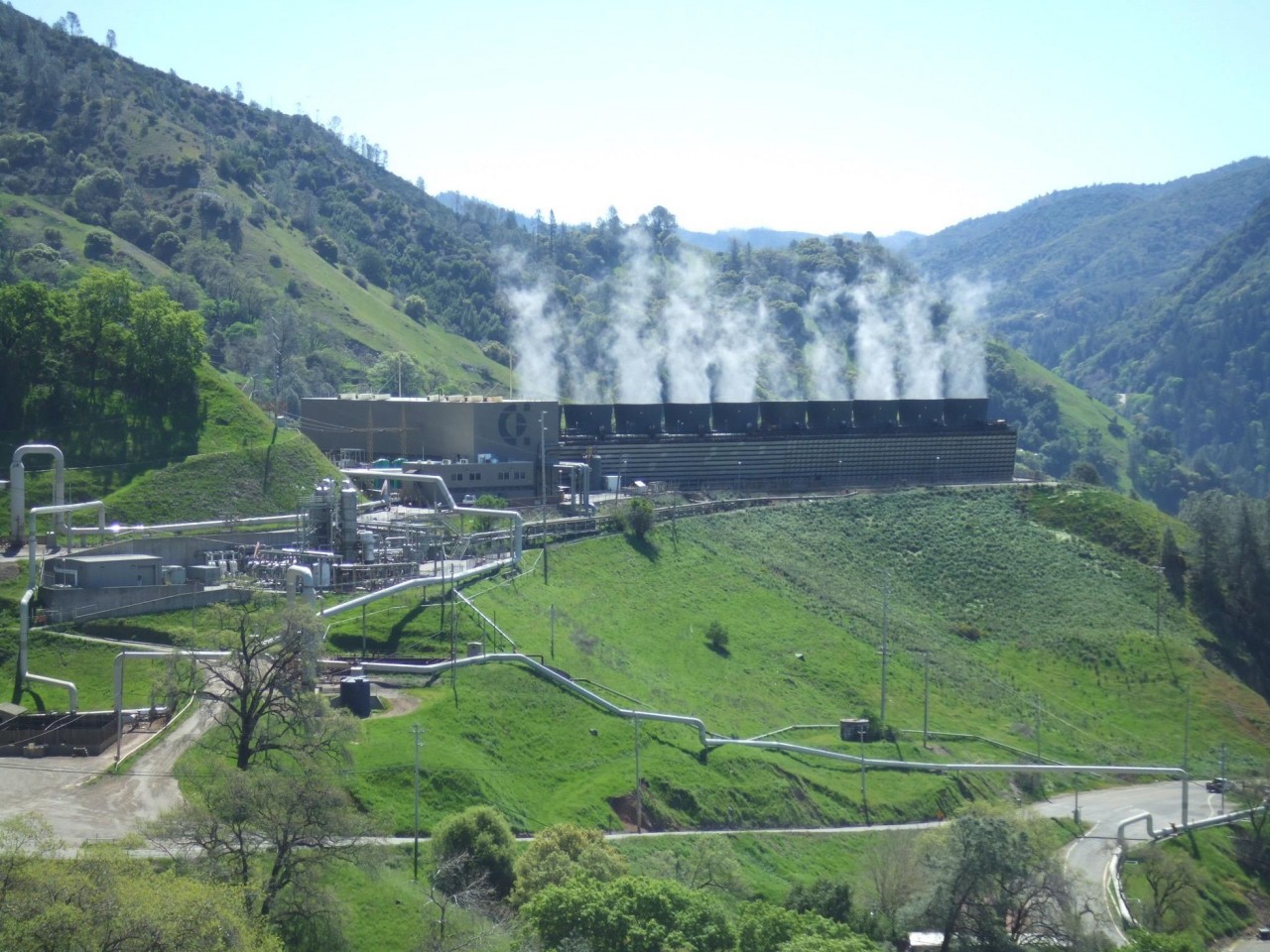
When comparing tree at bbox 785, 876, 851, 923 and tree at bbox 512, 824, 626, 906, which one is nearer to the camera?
tree at bbox 512, 824, 626, 906

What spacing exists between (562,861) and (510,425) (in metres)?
43.2

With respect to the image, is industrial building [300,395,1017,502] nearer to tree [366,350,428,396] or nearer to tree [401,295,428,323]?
tree [366,350,428,396]

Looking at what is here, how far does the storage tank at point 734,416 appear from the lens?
3322 inches

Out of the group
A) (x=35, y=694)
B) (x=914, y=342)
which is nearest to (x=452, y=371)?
(x=914, y=342)

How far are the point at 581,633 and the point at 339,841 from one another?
20806 mm

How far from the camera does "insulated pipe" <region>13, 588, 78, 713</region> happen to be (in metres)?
37.7

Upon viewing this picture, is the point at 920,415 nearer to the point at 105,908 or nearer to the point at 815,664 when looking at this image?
the point at 815,664

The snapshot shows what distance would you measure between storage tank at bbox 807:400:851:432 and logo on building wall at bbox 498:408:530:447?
22.4 meters

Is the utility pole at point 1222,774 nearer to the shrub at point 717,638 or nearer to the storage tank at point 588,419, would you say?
the shrub at point 717,638

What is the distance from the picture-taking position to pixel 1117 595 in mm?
73938

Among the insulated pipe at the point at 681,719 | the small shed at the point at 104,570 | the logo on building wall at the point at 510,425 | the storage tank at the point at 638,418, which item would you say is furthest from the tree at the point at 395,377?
the insulated pipe at the point at 681,719

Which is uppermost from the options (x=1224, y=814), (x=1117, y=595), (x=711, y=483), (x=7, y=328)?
(x=7, y=328)

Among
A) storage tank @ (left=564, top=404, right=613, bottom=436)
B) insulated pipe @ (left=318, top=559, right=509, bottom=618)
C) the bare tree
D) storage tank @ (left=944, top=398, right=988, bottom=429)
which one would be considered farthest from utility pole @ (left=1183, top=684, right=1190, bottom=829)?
storage tank @ (left=564, top=404, right=613, bottom=436)

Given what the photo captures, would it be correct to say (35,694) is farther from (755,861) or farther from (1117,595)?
(1117,595)
